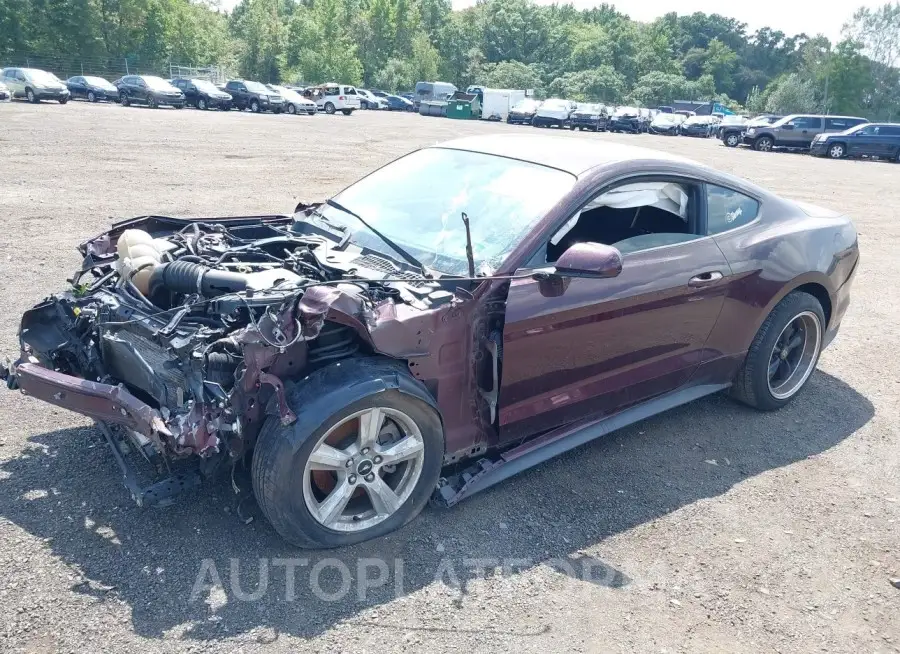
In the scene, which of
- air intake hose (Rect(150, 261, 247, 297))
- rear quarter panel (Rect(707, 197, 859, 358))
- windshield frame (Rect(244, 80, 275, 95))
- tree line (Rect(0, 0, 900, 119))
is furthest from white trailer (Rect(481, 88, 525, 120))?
air intake hose (Rect(150, 261, 247, 297))

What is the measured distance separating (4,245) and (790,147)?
99.7 feet

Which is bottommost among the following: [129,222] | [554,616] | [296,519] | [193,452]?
[554,616]

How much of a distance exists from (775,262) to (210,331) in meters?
3.27

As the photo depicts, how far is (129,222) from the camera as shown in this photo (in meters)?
4.27

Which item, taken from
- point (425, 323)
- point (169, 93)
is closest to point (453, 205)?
point (425, 323)

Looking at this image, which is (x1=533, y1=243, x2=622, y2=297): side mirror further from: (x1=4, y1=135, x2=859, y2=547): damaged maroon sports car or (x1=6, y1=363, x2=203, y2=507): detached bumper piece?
(x1=6, y1=363, x2=203, y2=507): detached bumper piece

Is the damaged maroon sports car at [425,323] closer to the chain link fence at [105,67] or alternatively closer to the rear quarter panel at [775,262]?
the rear quarter panel at [775,262]

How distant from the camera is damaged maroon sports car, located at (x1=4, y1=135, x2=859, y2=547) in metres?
2.90

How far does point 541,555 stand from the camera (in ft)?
10.4

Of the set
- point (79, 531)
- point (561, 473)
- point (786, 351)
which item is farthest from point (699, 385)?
point (79, 531)

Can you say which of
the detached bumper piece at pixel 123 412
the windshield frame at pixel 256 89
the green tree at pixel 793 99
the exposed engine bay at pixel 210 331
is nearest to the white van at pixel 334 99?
the windshield frame at pixel 256 89

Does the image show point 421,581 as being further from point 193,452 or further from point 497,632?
point 193,452

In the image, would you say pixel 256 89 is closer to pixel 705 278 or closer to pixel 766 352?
pixel 766 352

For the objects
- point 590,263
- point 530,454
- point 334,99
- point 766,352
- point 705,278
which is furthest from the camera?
point 334,99
